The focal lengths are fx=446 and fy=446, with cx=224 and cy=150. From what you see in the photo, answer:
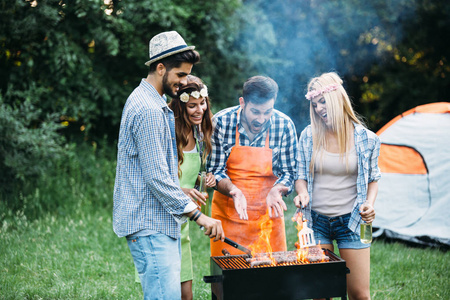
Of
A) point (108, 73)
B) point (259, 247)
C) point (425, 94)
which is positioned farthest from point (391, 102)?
point (259, 247)

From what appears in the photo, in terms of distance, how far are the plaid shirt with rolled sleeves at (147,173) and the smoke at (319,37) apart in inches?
240

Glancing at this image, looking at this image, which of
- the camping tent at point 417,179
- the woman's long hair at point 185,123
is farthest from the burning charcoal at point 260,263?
the camping tent at point 417,179

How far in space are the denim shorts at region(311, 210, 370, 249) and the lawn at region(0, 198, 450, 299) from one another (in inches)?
58.3

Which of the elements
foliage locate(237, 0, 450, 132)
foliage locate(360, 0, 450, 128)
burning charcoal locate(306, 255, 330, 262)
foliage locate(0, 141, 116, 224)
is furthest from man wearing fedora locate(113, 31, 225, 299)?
foliage locate(360, 0, 450, 128)

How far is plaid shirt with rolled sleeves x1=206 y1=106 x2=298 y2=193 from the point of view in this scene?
3.53 meters

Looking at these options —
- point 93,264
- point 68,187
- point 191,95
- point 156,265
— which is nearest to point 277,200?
point 191,95

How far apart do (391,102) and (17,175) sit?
27.9 ft

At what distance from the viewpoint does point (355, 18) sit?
392 inches

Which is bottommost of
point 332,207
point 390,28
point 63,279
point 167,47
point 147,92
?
point 63,279

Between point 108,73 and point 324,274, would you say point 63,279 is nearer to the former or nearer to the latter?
point 324,274

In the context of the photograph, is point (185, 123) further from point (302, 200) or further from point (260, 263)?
point (260, 263)

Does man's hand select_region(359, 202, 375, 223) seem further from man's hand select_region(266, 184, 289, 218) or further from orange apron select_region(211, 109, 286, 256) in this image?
orange apron select_region(211, 109, 286, 256)

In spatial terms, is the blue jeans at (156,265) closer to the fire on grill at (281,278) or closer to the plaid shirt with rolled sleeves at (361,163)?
the fire on grill at (281,278)

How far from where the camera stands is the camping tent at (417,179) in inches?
221
